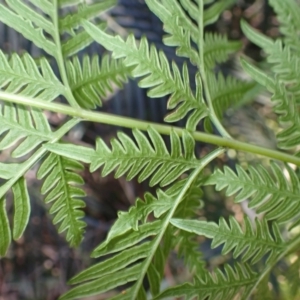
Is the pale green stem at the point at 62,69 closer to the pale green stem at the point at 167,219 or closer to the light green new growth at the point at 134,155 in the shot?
the light green new growth at the point at 134,155

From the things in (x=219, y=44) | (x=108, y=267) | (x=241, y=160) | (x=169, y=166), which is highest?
(x=219, y=44)

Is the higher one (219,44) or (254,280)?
(219,44)

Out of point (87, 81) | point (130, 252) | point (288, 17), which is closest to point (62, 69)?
point (87, 81)

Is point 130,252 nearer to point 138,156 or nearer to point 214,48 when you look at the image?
point 138,156

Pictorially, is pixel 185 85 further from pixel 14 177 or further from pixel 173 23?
pixel 14 177

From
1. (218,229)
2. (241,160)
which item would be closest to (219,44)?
(218,229)

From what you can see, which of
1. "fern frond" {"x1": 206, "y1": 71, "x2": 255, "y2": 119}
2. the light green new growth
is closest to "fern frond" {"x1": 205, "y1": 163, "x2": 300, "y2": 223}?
the light green new growth
